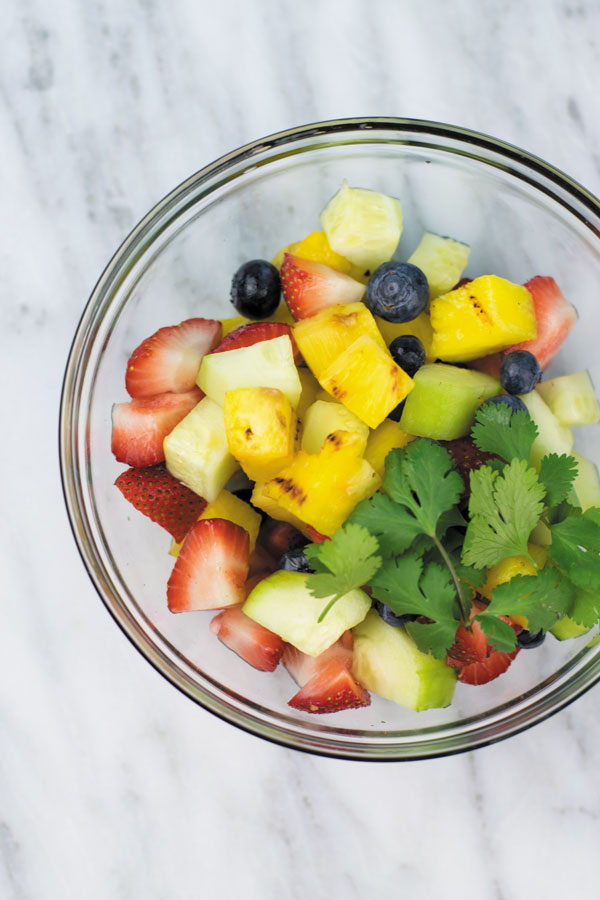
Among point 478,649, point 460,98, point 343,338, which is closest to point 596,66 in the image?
point 460,98

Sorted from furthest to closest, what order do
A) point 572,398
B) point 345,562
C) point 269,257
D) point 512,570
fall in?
point 269,257
point 572,398
point 512,570
point 345,562

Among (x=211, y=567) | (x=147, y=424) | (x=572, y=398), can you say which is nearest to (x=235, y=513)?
(x=211, y=567)

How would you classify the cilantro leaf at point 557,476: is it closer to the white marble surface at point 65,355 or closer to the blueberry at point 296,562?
the blueberry at point 296,562

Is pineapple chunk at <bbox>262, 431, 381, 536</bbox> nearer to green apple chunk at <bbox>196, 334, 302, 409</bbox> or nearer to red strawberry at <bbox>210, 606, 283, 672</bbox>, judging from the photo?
green apple chunk at <bbox>196, 334, 302, 409</bbox>

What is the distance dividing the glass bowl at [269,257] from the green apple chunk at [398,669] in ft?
0.36

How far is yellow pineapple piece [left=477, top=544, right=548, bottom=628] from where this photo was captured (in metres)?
1.02

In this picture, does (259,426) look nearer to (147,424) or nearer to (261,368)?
(261,368)

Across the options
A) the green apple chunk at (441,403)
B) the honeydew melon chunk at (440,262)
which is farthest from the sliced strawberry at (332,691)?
the honeydew melon chunk at (440,262)

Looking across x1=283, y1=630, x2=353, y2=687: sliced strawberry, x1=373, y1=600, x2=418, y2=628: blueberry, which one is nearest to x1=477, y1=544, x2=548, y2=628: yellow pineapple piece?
x1=373, y1=600, x2=418, y2=628: blueberry

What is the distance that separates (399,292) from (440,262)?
0.15 m

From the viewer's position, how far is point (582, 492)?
3.67 feet

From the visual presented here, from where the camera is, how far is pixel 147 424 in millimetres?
1099

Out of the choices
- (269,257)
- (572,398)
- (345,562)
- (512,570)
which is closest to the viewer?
(345,562)

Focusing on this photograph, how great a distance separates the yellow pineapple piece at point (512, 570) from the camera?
102 cm
